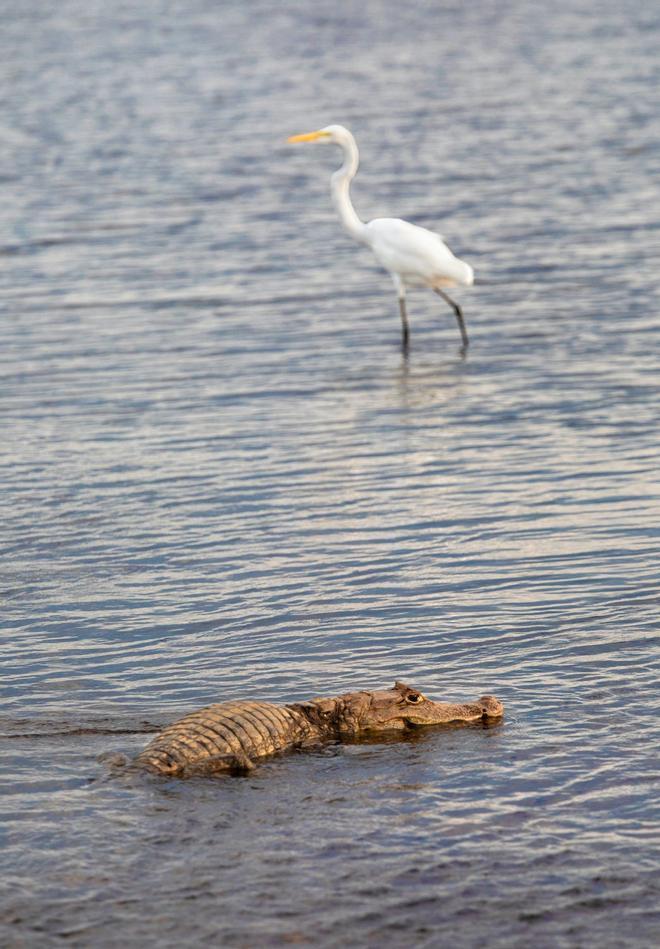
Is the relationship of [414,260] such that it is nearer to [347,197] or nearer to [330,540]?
[347,197]

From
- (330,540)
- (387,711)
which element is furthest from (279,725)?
(330,540)

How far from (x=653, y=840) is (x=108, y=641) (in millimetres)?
3634

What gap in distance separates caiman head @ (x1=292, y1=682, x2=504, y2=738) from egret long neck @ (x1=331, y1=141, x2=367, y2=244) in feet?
38.5

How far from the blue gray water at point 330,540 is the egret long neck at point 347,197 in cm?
83

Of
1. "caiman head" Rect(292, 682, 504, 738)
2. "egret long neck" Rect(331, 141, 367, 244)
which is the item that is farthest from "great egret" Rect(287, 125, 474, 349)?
"caiman head" Rect(292, 682, 504, 738)

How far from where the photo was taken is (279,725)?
737cm

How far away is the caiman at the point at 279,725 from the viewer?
7148mm

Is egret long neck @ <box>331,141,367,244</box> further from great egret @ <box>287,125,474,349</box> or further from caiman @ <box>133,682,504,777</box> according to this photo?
caiman @ <box>133,682,504,777</box>

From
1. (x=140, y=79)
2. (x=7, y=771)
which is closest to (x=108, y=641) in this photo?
(x=7, y=771)

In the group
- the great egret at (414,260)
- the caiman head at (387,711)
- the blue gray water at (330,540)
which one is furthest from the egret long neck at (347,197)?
the caiman head at (387,711)

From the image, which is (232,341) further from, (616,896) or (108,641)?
(616,896)

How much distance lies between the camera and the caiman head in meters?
7.57

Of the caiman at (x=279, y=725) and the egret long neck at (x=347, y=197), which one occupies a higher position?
the egret long neck at (x=347, y=197)

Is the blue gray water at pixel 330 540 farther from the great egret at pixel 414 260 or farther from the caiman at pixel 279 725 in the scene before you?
the great egret at pixel 414 260
